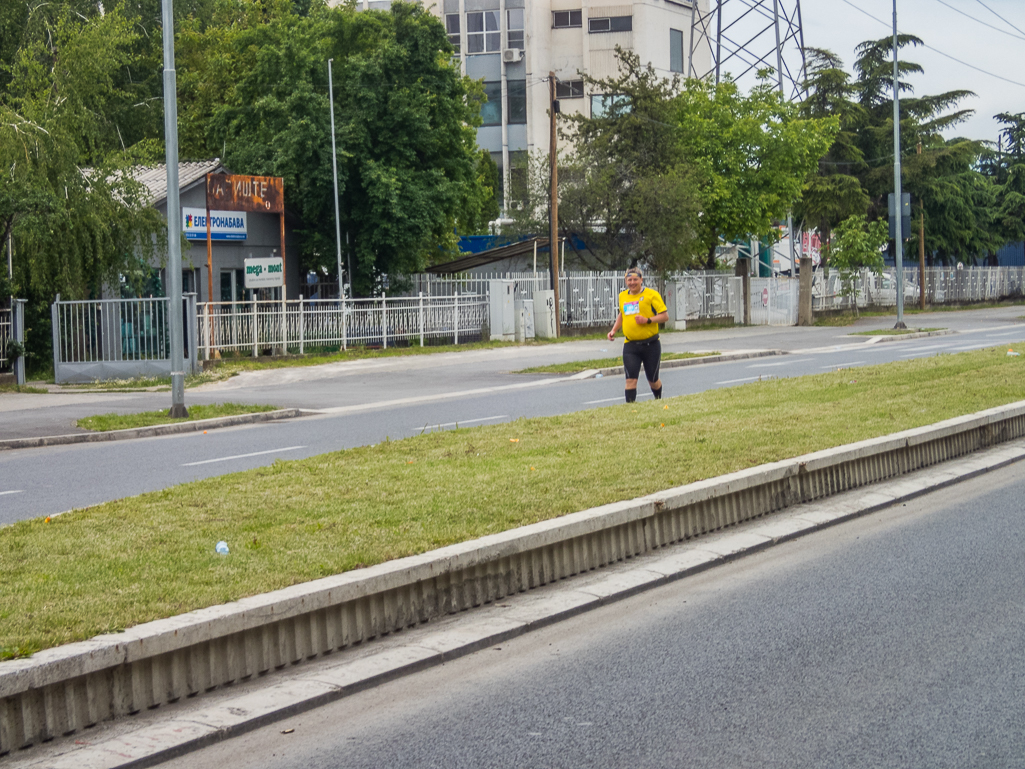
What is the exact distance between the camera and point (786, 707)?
4930 mm

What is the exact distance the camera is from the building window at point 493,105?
67000 mm

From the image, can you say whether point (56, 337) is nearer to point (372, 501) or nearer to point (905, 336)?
point (372, 501)

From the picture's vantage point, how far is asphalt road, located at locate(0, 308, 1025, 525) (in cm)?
1166

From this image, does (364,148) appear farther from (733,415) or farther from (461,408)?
(733,415)

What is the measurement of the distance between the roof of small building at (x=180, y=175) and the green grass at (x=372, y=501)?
67.5 ft

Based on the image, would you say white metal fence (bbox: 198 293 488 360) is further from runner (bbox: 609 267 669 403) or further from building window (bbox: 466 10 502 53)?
building window (bbox: 466 10 502 53)

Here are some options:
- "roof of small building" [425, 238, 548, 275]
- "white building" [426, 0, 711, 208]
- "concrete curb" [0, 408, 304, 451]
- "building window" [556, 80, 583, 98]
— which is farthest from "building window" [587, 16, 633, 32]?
"concrete curb" [0, 408, 304, 451]

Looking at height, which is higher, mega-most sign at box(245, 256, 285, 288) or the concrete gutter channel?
mega-most sign at box(245, 256, 285, 288)

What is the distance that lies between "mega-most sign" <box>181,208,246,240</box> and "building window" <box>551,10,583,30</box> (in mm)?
35916

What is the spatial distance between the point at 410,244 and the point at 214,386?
1435 centimetres

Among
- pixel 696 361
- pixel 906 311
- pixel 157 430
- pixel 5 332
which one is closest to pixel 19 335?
pixel 5 332

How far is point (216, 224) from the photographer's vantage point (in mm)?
33656

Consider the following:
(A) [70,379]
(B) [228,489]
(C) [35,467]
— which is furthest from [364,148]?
(B) [228,489]

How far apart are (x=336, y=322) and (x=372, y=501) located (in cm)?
2359
